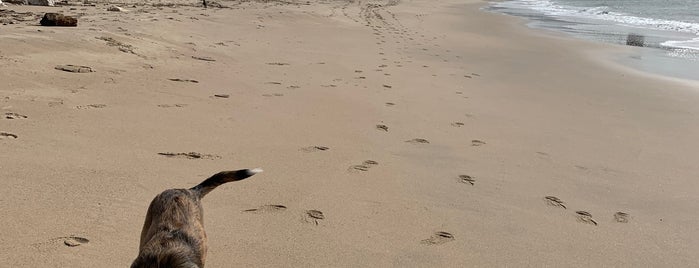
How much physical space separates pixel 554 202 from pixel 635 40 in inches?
548

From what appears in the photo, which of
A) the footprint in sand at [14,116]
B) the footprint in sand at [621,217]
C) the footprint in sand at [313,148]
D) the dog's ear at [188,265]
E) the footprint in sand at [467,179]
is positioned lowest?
the footprint in sand at [621,217]

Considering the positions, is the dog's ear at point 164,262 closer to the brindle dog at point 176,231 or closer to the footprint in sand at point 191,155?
the brindle dog at point 176,231

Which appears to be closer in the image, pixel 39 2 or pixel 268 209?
pixel 268 209

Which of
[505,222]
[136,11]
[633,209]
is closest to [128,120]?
[505,222]

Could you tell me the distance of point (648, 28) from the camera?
64.5ft

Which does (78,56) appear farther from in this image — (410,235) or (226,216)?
(410,235)

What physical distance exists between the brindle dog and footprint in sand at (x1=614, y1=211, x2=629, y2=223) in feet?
8.25


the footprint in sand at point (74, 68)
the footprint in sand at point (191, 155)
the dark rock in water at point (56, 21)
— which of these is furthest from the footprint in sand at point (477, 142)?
the dark rock in water at point (56, 21)

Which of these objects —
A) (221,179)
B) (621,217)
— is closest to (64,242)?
(221,179)

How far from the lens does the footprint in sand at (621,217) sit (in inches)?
152

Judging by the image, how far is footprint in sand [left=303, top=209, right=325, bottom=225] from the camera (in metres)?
3.49

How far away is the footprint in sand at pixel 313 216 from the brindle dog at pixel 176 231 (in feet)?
2.63

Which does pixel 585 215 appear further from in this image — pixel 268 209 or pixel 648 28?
pixel 648 28

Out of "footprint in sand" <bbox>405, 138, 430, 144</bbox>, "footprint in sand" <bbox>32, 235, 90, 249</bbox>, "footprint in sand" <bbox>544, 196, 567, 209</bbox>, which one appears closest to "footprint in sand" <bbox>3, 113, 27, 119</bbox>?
"footprint in sand" <bbox>32, 235, 90, 249</bbox>
